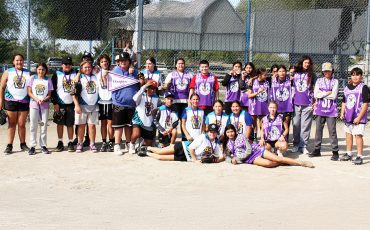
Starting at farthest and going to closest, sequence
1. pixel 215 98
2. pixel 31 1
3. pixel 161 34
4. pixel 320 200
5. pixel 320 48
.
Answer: pixel 320 48, pixel 161 34, pixel 31 1, pixel 215 98, pixel 320 200

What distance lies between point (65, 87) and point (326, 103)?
4636mm

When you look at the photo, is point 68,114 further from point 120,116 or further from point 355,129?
point 355,129

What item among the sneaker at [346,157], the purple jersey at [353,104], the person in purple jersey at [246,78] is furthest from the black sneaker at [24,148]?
the purple jersey at [353,104]

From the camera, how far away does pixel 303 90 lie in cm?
1085

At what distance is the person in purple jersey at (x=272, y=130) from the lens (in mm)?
10250

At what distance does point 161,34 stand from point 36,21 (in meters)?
3.24

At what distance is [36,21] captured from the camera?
13.5 metres

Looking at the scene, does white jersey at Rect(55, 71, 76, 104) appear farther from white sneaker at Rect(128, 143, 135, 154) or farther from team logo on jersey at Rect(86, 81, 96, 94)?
white sneaker at Rect(128, 143, 135, 154)

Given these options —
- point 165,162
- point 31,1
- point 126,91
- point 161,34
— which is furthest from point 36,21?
point 165,162

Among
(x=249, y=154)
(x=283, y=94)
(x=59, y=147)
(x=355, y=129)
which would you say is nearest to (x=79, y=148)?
(x=59, y=147)

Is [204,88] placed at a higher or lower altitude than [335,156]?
higher

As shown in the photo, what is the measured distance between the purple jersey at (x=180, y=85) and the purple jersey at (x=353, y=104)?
2.95 meters

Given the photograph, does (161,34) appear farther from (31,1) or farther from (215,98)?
(215,98)

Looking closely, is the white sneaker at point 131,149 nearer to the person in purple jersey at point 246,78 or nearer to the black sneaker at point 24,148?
the black sneaker at point 24,148
